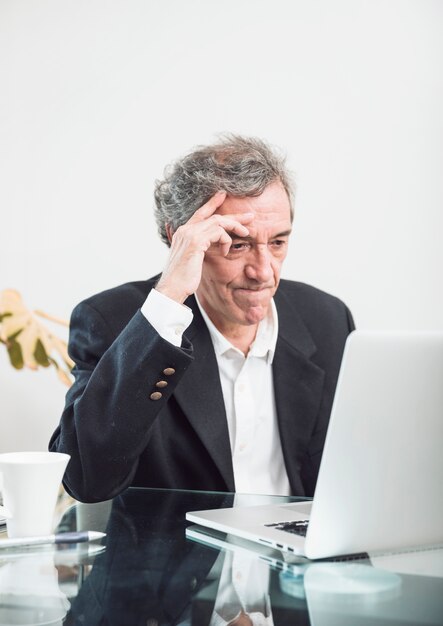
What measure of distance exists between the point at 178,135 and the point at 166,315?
75.6 inches

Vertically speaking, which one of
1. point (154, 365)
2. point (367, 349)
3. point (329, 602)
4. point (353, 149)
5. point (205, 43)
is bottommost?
point (329, 602)

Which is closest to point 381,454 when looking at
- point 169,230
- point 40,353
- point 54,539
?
point 54,539

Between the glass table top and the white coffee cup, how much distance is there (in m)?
0.05

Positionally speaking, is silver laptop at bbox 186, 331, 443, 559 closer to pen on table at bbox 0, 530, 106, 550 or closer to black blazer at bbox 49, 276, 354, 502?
pen on table at bbox 0, 530, 106, 550

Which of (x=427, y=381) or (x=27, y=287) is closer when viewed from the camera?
(x=427, y=381)

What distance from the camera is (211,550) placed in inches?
43.2

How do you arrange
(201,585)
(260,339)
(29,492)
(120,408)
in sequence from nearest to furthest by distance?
1. (201,585)
2. (29,492)
3. (120,408)
4. (260,339)

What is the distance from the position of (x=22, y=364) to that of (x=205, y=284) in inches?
55.4

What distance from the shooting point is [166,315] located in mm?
1556

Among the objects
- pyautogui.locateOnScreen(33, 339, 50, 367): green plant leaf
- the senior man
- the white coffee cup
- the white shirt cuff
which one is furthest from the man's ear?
pyautogui.locateOnScreen(33, 339, 50, 367): green plant leaf

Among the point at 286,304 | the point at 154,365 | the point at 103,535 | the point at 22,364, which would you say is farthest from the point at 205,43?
the point at 103,535

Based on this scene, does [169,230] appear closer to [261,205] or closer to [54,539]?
[261,205]

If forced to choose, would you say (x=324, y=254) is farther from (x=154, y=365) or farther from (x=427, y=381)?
(x=427, y=381)

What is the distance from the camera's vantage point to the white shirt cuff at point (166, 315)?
1550 millimetres
